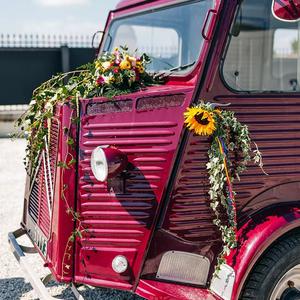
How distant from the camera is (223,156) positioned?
9.70ft

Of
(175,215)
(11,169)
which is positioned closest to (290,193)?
(175,215)

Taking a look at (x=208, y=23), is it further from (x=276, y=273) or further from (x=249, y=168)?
(x=276, y=273)

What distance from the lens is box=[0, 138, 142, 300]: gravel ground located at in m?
4.20

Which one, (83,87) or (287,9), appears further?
(83,87)

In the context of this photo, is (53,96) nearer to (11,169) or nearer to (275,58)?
(275,58)

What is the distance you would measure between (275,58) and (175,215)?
4.43 ft

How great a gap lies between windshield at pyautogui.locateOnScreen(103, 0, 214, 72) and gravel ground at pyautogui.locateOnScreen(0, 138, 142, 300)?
1.80 m

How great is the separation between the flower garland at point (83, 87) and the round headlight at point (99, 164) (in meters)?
0.32

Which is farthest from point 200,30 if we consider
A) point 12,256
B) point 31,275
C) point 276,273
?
point 12,256

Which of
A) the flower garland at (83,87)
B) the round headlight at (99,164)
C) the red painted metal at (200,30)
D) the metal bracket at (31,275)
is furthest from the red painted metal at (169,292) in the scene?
the red painted metal at (200,30)

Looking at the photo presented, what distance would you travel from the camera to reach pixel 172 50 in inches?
150

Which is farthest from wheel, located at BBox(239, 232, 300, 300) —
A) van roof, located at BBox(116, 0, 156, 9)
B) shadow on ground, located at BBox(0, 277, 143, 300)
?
van roof, located at BBox(116, 0, 156, 9)

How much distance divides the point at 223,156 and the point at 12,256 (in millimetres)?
2936

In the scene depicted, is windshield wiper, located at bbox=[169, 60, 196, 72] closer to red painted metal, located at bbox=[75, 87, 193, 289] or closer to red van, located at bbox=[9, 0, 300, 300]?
red van, located at bbox=[9, 0, 300, 300]
